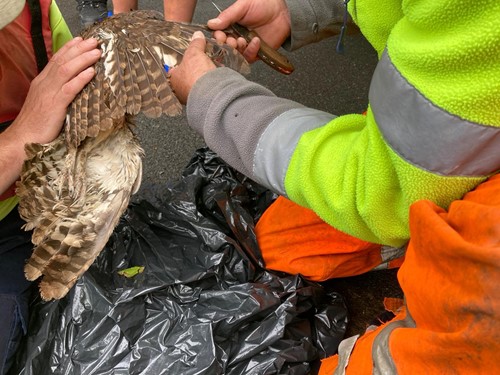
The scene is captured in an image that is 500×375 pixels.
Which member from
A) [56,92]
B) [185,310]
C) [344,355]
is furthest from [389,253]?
[56,92]

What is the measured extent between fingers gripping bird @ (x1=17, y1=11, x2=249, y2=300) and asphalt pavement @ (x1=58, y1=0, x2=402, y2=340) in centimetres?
79

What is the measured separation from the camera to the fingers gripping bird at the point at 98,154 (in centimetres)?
140

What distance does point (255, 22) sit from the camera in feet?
5.63

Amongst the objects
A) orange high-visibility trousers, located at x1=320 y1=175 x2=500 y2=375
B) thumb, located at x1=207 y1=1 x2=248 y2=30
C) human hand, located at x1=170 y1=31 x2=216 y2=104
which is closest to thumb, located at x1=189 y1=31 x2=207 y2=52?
human hand, located at x1=170 y1=31 x2=216 y2=104

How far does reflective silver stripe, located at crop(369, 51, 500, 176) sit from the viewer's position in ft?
2.39

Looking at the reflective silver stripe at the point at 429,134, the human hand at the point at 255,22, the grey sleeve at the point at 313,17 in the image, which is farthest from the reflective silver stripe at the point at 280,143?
the grey sleeve at the point at 313,17

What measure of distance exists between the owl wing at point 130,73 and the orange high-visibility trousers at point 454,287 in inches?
32.6

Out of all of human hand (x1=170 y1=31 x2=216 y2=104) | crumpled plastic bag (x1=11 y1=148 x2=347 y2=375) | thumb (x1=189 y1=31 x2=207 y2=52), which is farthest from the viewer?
crumpled plastic bag (x1=11 y1=148 x2=347 y2=375)

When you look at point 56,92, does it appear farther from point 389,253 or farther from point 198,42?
point 389,253

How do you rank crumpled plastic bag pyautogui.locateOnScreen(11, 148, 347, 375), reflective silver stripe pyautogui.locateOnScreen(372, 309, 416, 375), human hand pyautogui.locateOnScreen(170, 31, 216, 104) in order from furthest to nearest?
crumpled plastic bag pyautogui.locateOnScreen(11, 148, 347, 375), human hand pyautogui.locateOnScreen(170, 31, 216, 104), reflective silver stripe pyautogui.locateOnScreen(372, 309, 416, 375)

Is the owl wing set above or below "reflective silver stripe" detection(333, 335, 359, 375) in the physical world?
above

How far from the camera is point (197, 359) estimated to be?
1.48 m

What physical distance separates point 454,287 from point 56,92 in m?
1.20

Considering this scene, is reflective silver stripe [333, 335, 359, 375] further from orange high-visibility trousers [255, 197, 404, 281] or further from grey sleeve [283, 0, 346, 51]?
grey sleeve [283, 0, 346, 51]
